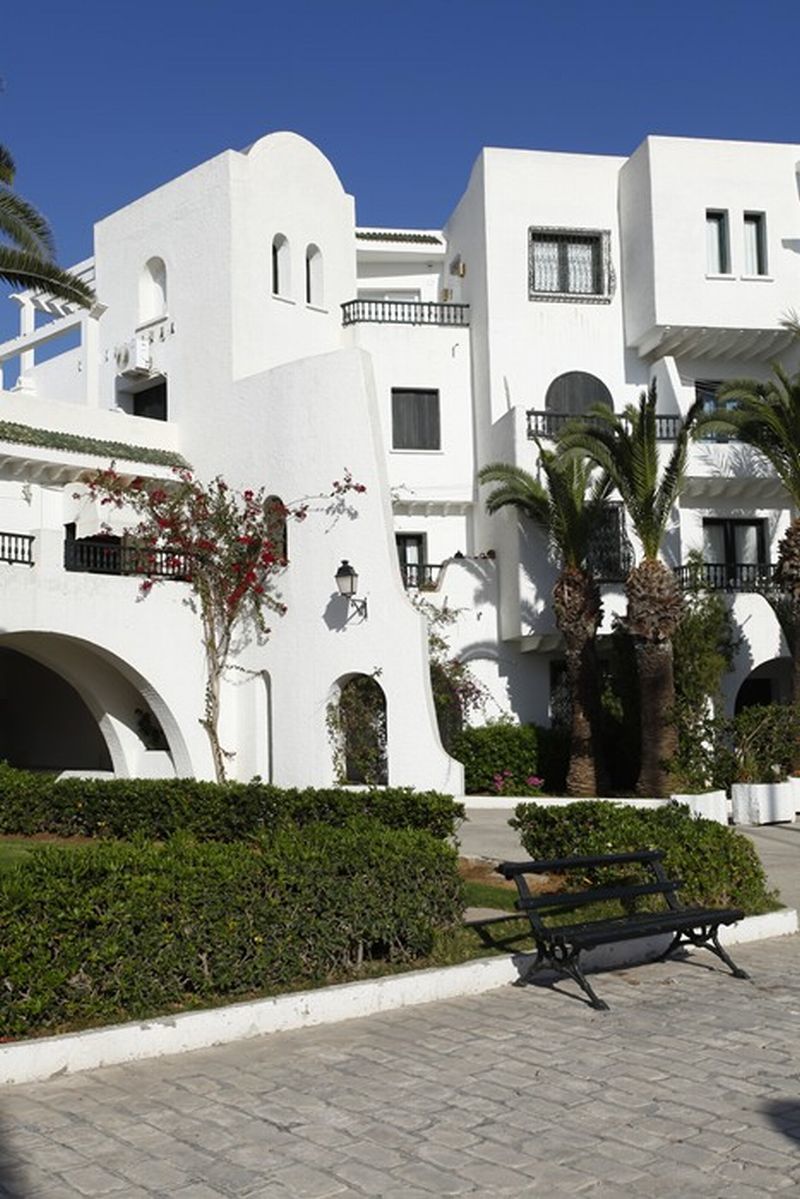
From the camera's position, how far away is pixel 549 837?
35.9ft

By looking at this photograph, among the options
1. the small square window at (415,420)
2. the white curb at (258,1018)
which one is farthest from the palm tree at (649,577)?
the white curb at (258,1018)

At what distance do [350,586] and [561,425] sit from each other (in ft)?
22.6

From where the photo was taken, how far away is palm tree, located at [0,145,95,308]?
14.8 metres

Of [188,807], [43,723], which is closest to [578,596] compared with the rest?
[188,807]

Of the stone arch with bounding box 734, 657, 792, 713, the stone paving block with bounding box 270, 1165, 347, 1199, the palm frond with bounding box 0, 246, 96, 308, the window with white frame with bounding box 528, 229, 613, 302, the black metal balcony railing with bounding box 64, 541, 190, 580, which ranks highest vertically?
the window with white frame with bounding box 528, 229, 613, 302

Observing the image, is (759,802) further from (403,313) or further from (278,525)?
(403,313)

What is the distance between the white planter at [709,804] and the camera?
1761 cm

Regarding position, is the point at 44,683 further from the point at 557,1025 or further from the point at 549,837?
the point at 557,1025

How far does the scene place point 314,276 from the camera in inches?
987

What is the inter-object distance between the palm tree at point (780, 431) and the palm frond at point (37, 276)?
10.7m

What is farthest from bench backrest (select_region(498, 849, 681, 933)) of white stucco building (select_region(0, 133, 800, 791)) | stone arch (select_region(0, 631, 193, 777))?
stone arch (select_region(0, 631, 193, 777))

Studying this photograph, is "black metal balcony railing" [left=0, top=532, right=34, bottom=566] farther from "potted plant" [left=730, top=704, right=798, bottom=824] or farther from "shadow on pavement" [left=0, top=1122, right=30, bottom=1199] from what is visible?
"shadow on pavement" [left=0, top=1122, right=30, bottom=1199]

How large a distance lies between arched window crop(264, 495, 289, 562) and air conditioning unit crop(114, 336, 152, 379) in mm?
4703

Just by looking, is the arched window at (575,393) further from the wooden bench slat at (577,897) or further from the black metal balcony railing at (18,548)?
the wooden bench slat at (577,897)
